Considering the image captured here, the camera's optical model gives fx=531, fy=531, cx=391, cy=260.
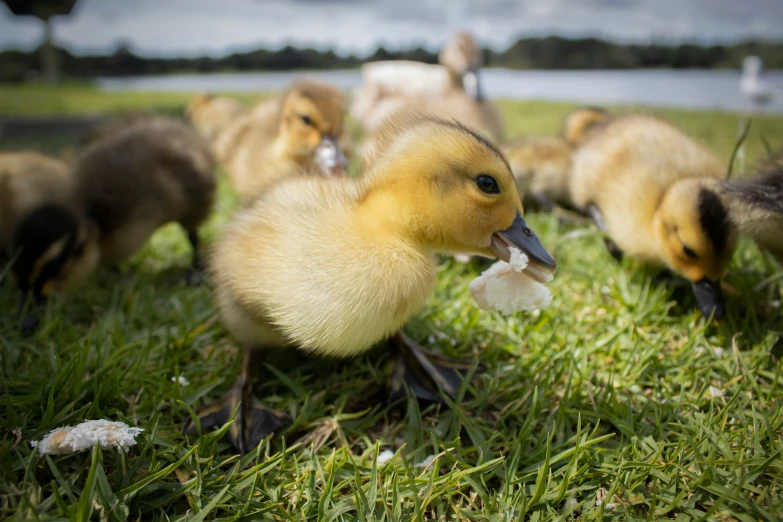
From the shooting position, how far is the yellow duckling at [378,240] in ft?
3.68

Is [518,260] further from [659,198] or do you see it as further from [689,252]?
[659,198]

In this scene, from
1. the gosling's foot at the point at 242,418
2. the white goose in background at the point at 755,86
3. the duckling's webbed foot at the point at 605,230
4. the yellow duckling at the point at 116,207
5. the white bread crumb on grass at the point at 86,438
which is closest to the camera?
the white bread crumb on grass at the point at 86,438

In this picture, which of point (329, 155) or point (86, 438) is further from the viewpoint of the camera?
point (329, 155)

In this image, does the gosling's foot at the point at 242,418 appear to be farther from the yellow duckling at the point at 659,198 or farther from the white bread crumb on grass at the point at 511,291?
the yellow duckling at the point at 659,198

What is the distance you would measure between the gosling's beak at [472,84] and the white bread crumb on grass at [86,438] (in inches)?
119

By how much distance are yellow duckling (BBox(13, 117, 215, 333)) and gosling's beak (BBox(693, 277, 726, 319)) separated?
1.90m

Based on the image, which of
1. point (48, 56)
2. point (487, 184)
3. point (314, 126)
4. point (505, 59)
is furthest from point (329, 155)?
point (48, 56)

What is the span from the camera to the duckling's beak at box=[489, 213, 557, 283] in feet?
3.87

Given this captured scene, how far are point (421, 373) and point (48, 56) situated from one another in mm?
4735

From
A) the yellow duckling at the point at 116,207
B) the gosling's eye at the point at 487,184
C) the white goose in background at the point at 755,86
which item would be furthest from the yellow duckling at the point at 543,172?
the gosling's eye at the point at 487,184

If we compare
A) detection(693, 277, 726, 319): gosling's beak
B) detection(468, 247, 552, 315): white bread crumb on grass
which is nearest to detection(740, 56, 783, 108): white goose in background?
detection(693, 277, 726, 319): gosling's beak

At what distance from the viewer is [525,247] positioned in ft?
3.87

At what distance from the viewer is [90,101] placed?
5.21 meters

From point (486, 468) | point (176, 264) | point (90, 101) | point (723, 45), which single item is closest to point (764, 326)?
point (486, 468)
